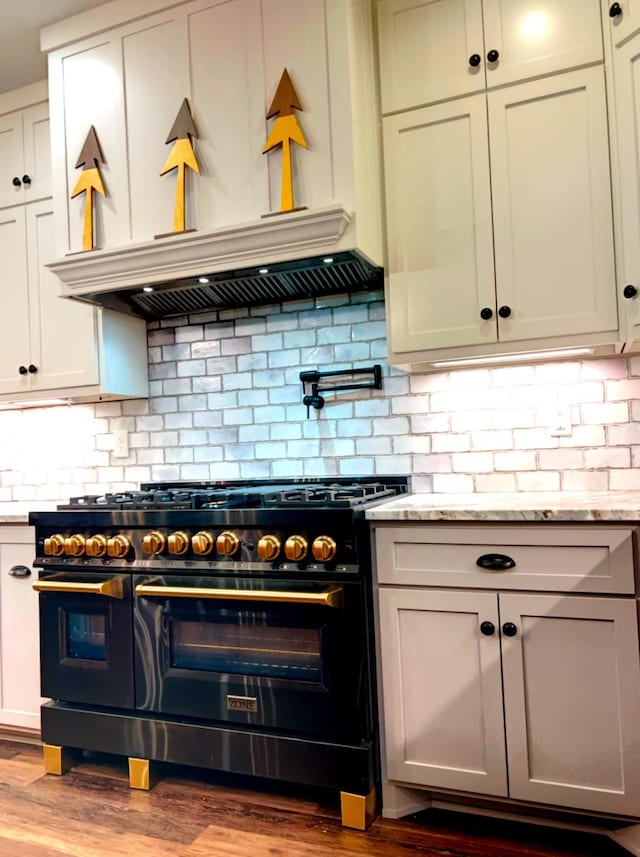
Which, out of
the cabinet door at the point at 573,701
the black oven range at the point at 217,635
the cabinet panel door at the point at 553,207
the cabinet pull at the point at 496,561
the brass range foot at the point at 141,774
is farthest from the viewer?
the brass range foot at the point at 141,774

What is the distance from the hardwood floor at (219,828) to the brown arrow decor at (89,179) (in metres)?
1.96

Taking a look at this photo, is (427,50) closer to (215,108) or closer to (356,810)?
(215,108)

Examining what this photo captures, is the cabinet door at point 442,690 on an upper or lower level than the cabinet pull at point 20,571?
lower

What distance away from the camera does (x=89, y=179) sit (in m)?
2.47

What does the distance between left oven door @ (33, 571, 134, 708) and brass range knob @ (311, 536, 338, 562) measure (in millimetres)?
710

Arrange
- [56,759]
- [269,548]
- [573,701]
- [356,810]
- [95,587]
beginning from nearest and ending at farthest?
[573,701]
[356,810]
[269,548]
[95,587]
[56,759]

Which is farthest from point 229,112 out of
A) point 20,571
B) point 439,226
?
point 20,571

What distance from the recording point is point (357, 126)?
2.12 m

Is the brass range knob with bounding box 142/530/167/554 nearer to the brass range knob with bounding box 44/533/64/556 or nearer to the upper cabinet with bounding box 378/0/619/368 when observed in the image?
the brass range knob with bounding box 44/533/64/556

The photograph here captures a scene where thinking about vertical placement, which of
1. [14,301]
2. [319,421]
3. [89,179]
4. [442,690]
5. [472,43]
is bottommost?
[442,690]

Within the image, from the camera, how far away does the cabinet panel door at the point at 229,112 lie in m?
2.23

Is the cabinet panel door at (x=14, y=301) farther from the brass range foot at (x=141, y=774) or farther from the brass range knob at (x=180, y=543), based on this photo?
the brass range foot at (x=141, y=774)

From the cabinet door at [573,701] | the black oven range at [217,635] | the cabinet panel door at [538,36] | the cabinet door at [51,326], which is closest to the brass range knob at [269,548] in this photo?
the black oven range at [217,635]

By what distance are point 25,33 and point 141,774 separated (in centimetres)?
286
